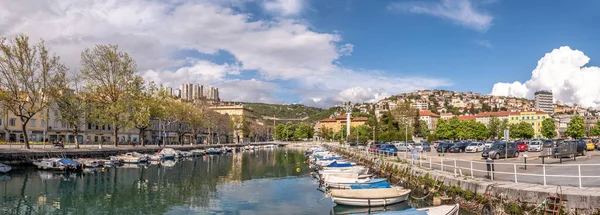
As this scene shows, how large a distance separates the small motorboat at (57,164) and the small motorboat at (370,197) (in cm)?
3576

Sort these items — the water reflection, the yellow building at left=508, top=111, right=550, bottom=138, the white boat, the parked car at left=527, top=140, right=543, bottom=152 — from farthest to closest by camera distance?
the yellow building at left=508, top=111, right=550, bottom=138 < the white boat < the parked car at left=527, top=140, right=543, bottom=152 < the water reflection

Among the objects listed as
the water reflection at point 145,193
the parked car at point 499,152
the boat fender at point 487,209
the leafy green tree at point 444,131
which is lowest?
the water reflection at point 145,193

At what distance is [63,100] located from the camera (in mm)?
55969

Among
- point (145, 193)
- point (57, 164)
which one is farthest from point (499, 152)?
point (57, 164)

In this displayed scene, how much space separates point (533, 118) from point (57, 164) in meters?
177

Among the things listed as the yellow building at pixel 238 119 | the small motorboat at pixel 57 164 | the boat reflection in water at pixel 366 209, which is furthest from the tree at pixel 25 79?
the yellow building at pixel 238 119

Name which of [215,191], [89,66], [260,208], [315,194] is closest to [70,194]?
[215,191]

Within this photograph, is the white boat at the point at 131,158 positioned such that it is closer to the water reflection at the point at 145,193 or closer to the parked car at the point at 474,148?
the water reflection at the point at 145,193

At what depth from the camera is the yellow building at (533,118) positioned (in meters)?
165

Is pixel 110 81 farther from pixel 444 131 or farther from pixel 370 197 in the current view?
pixel 444 131

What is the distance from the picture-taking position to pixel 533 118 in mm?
168875

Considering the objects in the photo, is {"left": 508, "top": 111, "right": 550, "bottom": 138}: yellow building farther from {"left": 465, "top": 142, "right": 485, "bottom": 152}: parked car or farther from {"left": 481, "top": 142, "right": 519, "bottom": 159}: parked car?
{"left": 481, "top": 142, "right": 519, "bottom": 159}: parked car

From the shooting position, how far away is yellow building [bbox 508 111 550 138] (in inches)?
6507

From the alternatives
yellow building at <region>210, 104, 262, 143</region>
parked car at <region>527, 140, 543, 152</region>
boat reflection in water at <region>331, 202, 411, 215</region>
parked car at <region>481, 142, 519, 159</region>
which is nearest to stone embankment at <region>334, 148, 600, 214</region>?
boat reflection in water at <region>331, 202, 411, 215</region>
